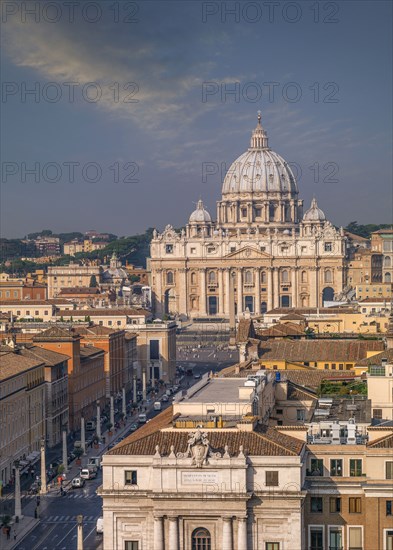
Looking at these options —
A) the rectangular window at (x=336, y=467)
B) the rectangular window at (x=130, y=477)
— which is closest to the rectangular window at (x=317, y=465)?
the rectangular window at (x=336, y=467)

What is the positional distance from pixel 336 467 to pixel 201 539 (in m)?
3.15

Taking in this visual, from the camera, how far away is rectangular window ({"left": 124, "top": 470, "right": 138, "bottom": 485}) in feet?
92.4

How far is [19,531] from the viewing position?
134 feet

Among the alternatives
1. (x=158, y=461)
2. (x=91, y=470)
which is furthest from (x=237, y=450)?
(x=91, y=470)

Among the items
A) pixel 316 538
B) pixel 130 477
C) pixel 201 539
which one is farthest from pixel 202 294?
pixel 201 539

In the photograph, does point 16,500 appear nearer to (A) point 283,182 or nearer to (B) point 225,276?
(B) point 225,276

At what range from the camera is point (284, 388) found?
39156 mm

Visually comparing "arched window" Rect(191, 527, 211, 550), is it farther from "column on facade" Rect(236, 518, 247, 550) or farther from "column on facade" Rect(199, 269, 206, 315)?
"column on facade" Rect(199, 269, 206, 315)

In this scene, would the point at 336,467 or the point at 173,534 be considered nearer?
the point at 173,534

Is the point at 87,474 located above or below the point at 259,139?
below

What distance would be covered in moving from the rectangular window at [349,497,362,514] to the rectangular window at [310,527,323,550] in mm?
680

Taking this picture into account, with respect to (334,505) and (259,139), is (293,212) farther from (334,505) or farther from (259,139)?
(334,505)

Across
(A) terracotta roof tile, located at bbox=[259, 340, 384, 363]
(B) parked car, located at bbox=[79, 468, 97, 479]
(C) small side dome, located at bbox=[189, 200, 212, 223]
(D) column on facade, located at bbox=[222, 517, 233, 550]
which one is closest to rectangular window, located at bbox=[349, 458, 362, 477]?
(D) column on facade, located at bbox=[222, 517, 233, 550]

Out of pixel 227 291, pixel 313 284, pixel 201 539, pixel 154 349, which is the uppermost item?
pixel 313 284
